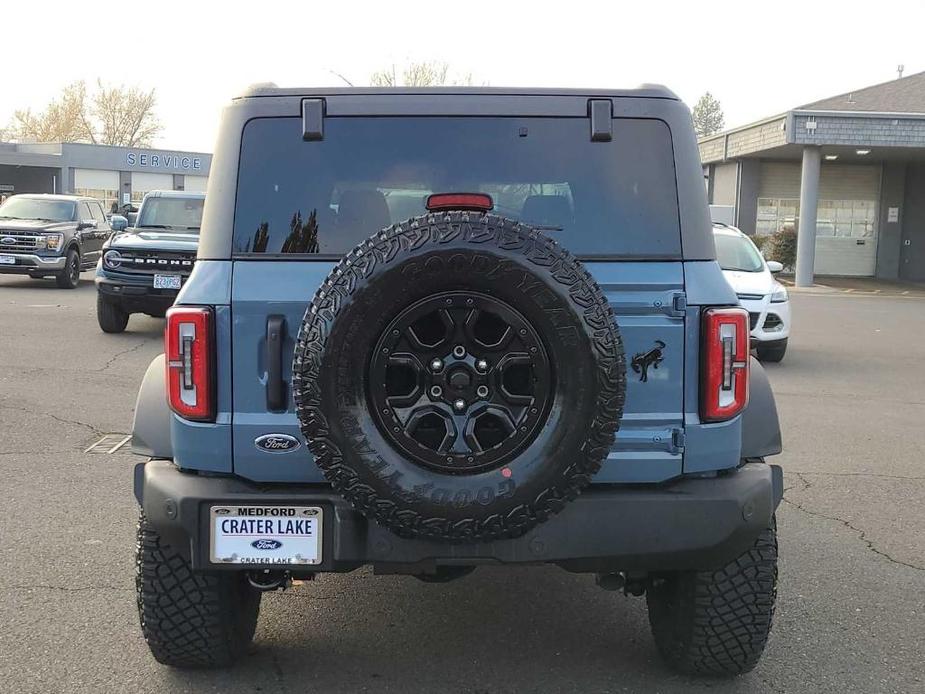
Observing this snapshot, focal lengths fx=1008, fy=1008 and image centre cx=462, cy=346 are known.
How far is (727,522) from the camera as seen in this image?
3146mm

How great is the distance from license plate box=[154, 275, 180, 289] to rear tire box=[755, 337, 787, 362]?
700 centimetres

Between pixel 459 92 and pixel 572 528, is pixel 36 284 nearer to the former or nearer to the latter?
pixel 459 92

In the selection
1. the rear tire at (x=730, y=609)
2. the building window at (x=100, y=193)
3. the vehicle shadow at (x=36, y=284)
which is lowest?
the vehicle shadow at (x=36, y=284)

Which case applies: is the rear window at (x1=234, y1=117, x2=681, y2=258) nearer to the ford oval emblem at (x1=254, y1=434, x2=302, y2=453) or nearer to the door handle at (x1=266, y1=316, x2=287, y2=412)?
the door handle at (x1=266, y1=316, x2=287, y2=412)

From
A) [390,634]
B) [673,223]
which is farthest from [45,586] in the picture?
[673,223]

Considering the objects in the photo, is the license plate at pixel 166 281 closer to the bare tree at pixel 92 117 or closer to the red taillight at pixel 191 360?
the red taillight at pixel 191 360

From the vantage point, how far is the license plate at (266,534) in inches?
122

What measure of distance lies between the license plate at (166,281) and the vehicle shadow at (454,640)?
8.43 m

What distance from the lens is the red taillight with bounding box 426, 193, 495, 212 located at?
313 cm

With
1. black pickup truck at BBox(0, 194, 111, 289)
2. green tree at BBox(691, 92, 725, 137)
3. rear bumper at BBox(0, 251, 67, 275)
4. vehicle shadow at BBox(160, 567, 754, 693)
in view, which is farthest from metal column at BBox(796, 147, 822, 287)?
green tree at BBox(691, 92, 725, 137)

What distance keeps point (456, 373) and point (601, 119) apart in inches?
41.4

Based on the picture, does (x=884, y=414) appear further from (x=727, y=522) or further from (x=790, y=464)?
(x=727, y=522)

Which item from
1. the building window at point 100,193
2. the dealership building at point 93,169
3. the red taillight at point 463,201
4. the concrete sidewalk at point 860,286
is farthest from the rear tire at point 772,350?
the building window at point 100,193

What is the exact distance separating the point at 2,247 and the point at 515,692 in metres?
17.4
